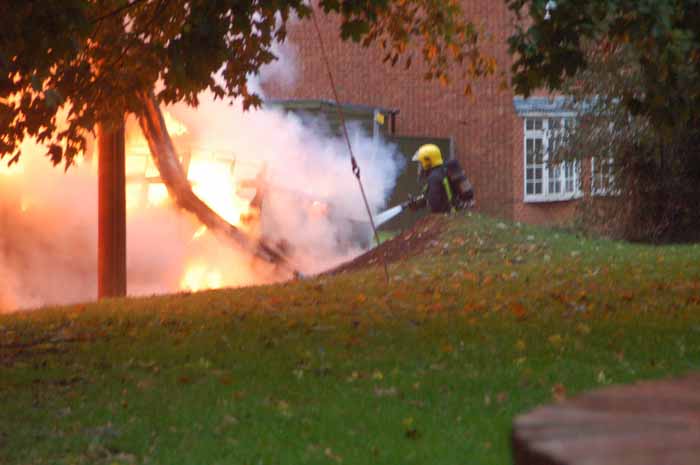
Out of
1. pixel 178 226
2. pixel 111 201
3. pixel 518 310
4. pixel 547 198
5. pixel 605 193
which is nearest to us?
pixel 518 310

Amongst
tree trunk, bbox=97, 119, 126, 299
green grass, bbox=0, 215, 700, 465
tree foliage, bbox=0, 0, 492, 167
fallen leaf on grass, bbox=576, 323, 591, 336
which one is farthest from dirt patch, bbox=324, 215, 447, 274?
fallen leaf on grass, bbox=576, 323, 591, 336

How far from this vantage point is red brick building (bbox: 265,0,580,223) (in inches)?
1077

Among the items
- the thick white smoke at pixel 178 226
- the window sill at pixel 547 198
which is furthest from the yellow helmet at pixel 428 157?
the window sill at pixel 547 198

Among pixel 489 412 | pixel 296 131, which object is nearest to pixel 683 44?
pixel 489 412

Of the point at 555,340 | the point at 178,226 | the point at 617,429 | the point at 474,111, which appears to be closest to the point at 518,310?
the point at 555,340

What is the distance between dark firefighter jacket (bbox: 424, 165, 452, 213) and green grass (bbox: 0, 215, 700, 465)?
658 cm

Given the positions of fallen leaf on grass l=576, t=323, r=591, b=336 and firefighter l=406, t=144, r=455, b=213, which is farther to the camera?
firefighter l=406, t=144, r=455, b=213

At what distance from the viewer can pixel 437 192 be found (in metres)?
19.1

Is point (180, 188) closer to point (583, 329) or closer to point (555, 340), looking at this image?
point (583, 329)

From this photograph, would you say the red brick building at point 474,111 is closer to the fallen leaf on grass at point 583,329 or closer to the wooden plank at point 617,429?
the fallen leaf on grass at point 583,329

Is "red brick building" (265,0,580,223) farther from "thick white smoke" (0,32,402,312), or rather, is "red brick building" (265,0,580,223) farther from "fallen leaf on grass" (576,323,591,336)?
"fallen leaf on grass" (576,323,591,336)

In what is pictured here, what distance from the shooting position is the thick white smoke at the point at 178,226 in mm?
17188

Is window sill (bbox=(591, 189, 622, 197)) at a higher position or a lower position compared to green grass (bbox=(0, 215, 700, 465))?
higher

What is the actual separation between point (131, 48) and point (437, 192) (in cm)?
1033
